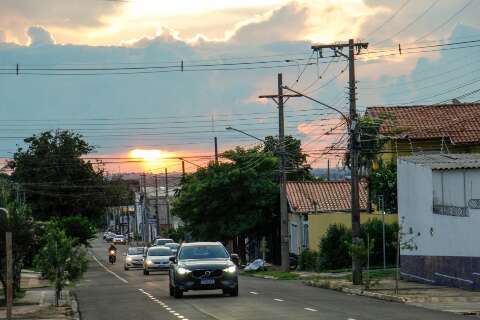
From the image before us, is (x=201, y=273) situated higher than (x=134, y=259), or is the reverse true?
(x=201, y=273)

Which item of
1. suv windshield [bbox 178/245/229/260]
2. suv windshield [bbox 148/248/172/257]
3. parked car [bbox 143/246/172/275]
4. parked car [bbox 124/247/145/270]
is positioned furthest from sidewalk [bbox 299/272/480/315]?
parked car [bbox 124/247/145/270]

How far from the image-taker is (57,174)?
92.5m

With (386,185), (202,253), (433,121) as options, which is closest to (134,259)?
(386,185)

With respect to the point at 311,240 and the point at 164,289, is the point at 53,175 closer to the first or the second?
the point at 311,240

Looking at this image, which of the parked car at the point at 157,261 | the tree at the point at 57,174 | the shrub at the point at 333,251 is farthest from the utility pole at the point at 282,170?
the tree at the point at 57,174

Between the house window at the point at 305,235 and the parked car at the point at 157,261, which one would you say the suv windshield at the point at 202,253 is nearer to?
the parked car at the point at 157,261

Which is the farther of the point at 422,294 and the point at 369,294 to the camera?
the point at 369,294

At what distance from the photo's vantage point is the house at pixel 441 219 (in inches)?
1331

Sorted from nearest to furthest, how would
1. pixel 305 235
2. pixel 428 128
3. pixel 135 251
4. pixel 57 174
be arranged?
pixel 428 128
pixel 305 235
pixel 135 251
pixel 57 174

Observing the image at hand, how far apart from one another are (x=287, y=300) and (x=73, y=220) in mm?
53227

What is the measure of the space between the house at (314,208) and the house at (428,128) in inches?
186

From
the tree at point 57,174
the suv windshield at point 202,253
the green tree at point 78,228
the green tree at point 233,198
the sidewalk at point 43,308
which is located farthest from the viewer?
the tree at point 57,174

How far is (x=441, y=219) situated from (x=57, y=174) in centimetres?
6077

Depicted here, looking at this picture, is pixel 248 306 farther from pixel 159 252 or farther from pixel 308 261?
pixel 308 261
